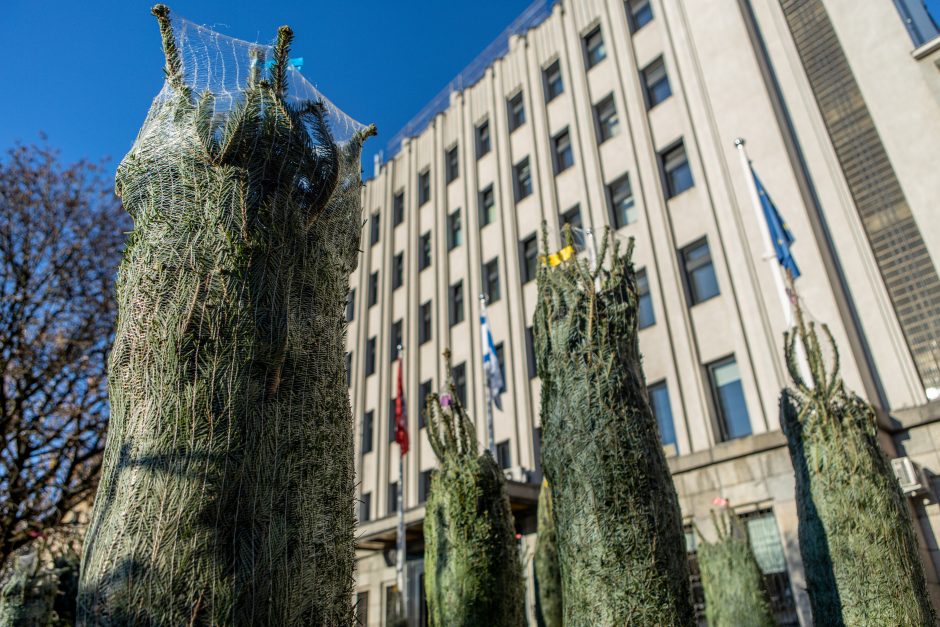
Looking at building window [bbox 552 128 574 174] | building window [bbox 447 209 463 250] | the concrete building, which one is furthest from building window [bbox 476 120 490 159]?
building window [bbox 552 128 574 174]

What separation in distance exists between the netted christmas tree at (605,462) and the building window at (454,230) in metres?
20.4

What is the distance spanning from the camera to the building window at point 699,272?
17312 millimetres

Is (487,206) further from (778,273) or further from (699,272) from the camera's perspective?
(778,273)

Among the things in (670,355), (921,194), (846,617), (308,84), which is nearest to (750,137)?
(921,194)

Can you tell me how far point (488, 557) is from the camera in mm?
8516

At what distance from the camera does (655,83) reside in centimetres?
2094

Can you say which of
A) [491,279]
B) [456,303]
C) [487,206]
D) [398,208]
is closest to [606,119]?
[487,206]

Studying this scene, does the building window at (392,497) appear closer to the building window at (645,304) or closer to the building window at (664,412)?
the building window at (664,412)

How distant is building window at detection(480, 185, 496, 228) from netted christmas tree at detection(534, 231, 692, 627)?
61.6 feet

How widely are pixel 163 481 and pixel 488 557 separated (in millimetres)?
6233

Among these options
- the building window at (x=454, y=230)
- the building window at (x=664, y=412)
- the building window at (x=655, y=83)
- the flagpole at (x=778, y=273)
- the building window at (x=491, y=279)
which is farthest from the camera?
the building window at (x=454, y=230)

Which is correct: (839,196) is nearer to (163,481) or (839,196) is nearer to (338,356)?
(338,356)

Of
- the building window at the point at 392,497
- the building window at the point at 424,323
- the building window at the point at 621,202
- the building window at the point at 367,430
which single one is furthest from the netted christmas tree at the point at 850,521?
the building window at the point at 367,430

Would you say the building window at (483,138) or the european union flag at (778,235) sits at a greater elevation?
the building window at (483,138)
